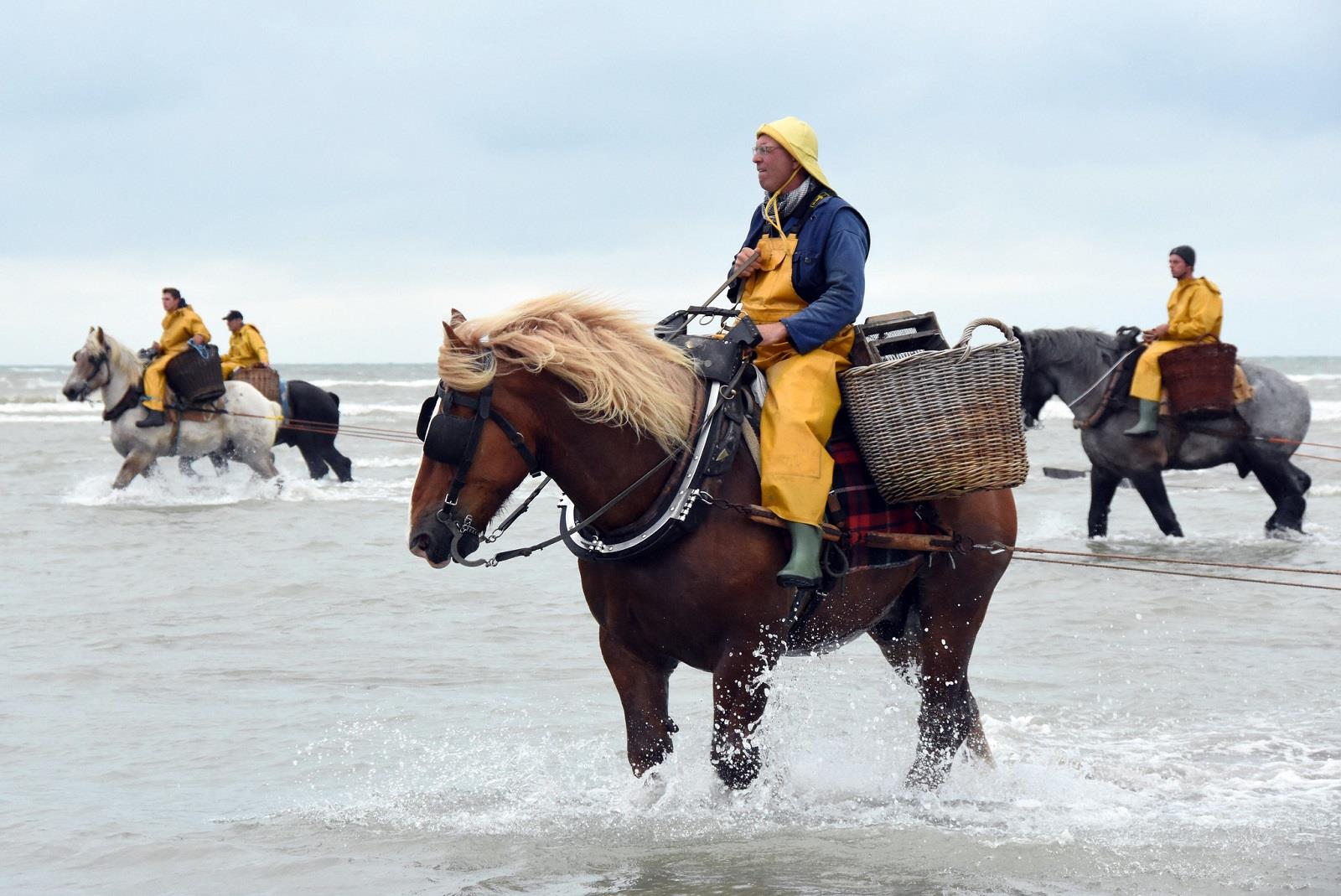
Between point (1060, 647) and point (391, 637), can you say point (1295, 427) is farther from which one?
point (391, 637)

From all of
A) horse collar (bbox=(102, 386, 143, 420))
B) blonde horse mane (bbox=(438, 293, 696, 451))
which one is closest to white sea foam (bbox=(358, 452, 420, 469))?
horse collar (bbox=(102, 386, 143, 420))

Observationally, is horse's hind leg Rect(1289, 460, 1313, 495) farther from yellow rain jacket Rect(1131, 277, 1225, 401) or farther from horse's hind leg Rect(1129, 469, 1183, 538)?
yellow rain jacket Rect(1131, 277, 1225, 401)

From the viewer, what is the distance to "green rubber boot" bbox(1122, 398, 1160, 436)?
1177 cm

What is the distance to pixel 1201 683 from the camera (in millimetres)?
7113

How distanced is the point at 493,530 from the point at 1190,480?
657 inches

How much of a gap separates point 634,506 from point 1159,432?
8773mm

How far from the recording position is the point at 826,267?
443cm

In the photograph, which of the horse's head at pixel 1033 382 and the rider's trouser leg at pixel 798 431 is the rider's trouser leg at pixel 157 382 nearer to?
the horse's head at pixel 1033 382

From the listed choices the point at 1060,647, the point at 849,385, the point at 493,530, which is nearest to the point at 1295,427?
the point at 1060,647

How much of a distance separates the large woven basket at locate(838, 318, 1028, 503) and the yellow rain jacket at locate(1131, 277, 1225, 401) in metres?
7.50

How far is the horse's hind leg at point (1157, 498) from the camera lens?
12086 mm

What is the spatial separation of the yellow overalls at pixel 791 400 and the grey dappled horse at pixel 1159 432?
7892 millimetres

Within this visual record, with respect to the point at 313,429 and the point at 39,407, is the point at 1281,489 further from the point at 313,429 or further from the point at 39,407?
the point at 39,407

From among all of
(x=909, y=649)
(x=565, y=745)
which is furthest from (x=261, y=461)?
(x=909, y=649)
